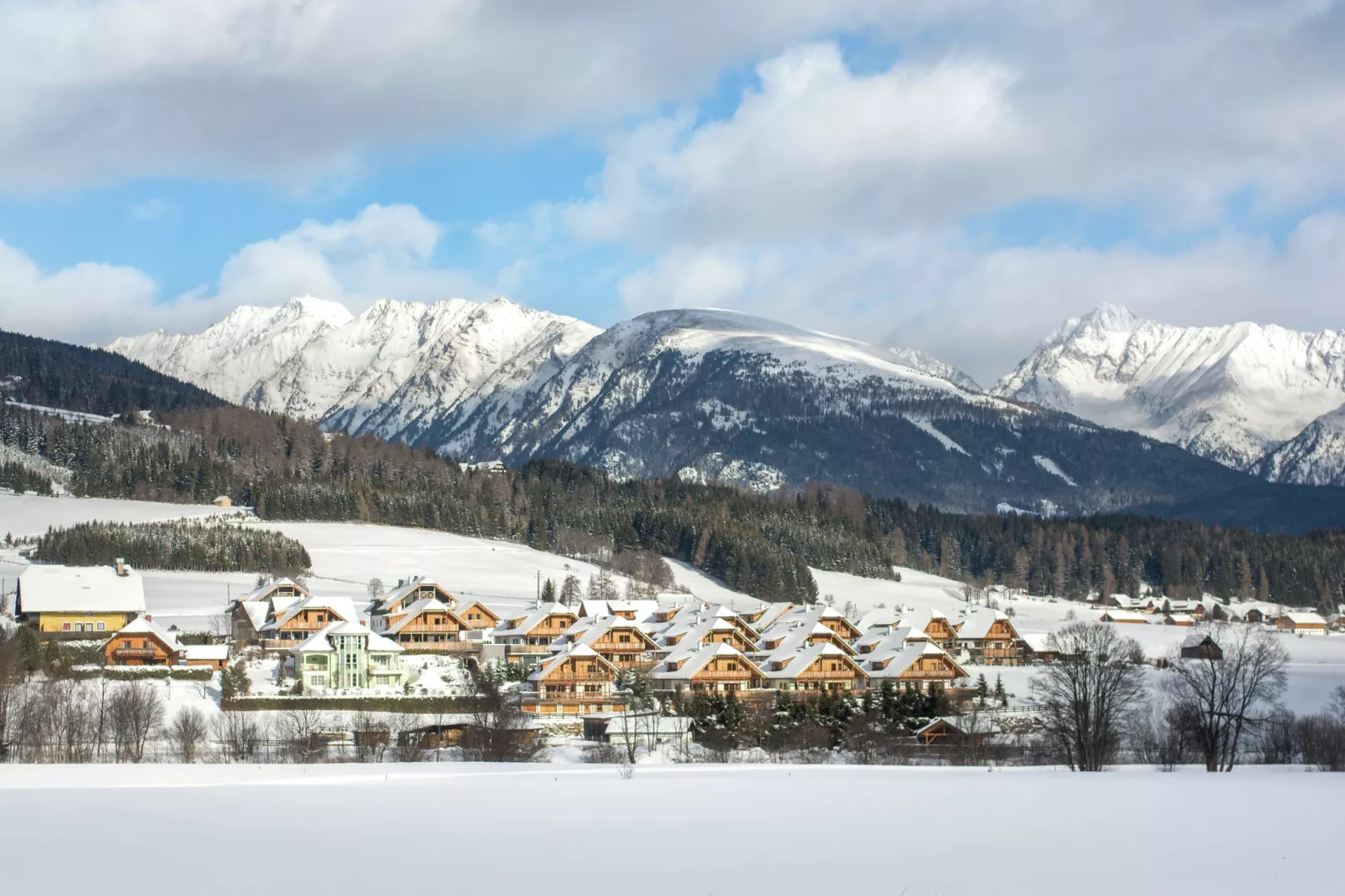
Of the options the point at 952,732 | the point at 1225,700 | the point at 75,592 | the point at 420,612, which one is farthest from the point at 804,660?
the point at 75,592

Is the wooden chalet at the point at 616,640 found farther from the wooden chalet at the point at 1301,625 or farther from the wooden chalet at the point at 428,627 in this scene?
the wooden chalet at the point at 1301,625

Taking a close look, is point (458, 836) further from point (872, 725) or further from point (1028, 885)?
point (872, 725)

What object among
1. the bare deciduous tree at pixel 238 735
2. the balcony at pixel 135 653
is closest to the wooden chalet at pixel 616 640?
the balcony at pixel 135 653

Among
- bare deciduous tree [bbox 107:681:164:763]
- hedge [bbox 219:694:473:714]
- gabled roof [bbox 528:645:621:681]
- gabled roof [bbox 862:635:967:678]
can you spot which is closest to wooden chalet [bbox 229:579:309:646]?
hedge [bbox 219:694:473:714]

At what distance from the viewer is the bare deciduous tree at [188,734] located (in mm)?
59719

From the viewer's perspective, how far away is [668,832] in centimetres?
3262

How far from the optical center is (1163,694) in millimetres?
82500

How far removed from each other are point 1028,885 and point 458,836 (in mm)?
12519

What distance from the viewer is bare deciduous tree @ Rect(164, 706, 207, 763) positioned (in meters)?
59.7

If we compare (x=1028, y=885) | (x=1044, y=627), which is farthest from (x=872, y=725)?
(x=1044, y=627)

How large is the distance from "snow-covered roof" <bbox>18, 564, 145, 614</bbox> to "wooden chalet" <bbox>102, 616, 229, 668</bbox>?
50.3 feet

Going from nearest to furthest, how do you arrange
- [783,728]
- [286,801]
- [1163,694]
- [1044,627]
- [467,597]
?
[286,801]
[783,728]
[1163,694]
[467,597]
[1044,627]

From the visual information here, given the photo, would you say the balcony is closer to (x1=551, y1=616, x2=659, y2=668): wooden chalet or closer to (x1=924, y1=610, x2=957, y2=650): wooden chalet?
(x1=551, y1=616, x2=659, y2=668): wooden chalet

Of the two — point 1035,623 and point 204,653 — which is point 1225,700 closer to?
point 204,653
